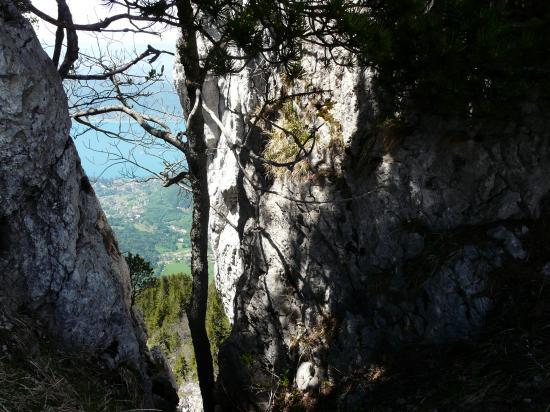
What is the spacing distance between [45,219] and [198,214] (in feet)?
8.93

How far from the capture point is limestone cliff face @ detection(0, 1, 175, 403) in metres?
4.04

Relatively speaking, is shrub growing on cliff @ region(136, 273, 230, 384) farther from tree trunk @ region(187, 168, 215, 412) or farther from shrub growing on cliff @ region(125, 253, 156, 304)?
tree trunk @ region(187, 168, 215, 412)

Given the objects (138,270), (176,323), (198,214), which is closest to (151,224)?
(176,323)

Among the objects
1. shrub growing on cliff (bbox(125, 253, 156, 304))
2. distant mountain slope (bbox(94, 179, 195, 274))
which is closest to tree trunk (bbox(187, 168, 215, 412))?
shrub growing on cliff (bbox(125, 253, 156, 304))

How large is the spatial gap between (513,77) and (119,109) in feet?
19.3

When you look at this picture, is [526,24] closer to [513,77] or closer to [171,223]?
[513,77]

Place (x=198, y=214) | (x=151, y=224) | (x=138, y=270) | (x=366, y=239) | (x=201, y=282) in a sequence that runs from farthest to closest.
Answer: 1. (x=151, y=224)
2. (x=138, y=270)
3. (x=201, y=282)
4. (x=198, y=214)
5. (x=366, y=239)

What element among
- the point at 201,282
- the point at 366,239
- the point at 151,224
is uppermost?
the point at 151,224

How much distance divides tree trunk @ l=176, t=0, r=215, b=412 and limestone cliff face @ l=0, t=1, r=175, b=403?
190cm

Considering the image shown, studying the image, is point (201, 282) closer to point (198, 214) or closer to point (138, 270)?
point (198, 214)

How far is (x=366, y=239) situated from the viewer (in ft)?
18.1

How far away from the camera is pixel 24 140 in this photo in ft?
13.6

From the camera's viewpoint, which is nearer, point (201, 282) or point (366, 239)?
point (366, 239)

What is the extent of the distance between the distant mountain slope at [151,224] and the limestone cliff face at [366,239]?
9371 centimetres
